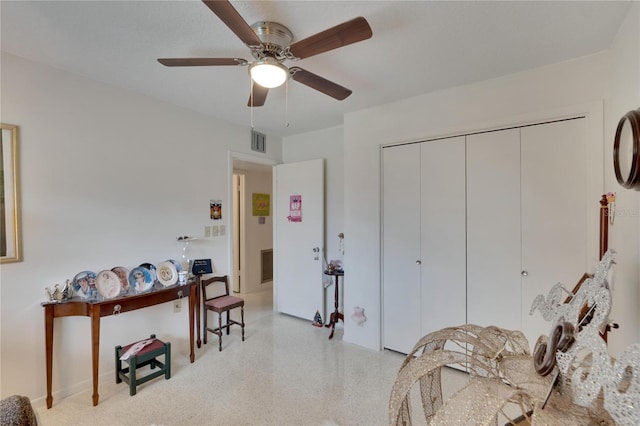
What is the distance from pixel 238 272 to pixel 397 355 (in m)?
3.12

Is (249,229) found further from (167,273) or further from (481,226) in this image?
(481,226)

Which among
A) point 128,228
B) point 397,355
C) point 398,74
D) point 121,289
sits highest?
point 398,74

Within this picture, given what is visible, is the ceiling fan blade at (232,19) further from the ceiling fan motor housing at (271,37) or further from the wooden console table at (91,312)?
the wooden console table at (91,312)

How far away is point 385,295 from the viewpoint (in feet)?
9.45

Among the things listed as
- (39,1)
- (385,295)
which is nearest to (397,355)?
(385,295)

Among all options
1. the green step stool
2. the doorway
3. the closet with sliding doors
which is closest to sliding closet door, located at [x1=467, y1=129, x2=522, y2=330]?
the closet with sliding doors

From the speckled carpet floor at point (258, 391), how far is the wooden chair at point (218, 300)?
0.61 ft

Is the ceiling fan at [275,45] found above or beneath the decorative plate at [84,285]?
above

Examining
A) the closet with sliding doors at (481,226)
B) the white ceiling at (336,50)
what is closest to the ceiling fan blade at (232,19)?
the white ceiling at (336,50)

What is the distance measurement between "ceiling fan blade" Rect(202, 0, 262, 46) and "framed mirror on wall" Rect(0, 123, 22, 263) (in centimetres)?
182

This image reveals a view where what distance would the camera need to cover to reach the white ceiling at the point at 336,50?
1.51 meters

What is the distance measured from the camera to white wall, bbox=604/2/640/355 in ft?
4.66

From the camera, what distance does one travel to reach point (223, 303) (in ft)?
10.0

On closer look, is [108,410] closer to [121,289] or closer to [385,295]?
[121,289]
